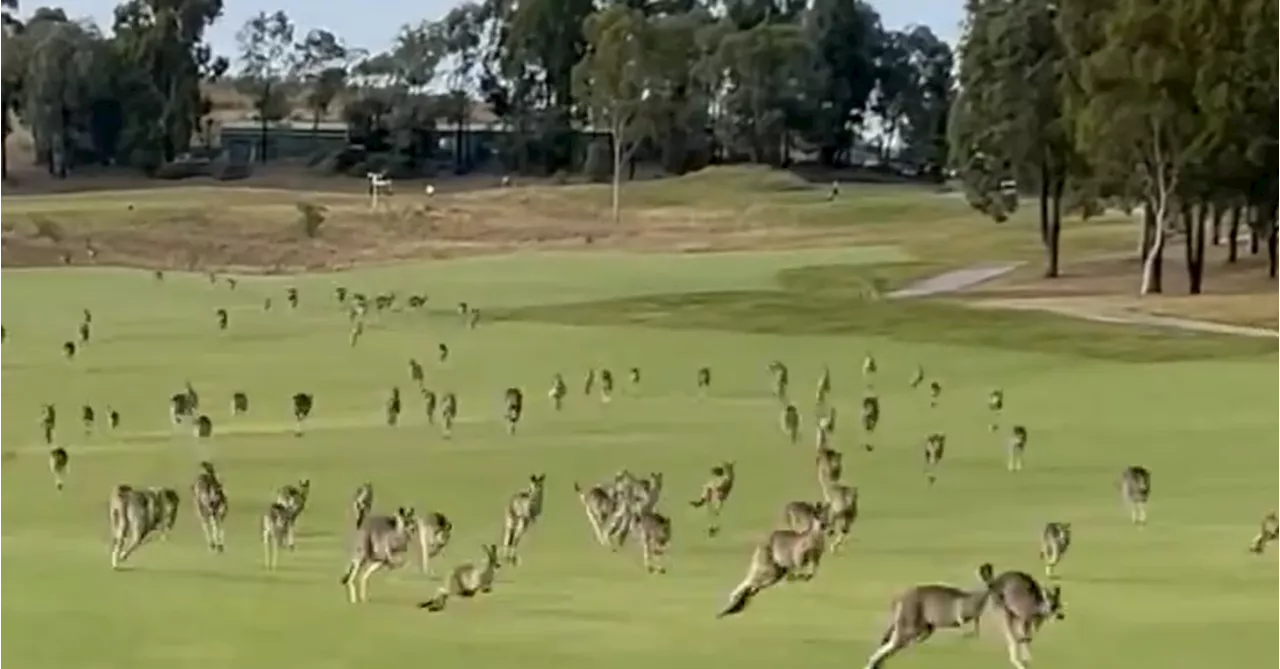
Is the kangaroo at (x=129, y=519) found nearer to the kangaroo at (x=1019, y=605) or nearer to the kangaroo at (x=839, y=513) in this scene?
the kangaroo at (x=839, y=513)

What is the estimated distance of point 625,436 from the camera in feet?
98.5

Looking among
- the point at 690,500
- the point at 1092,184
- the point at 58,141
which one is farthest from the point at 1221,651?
the point at 58,141

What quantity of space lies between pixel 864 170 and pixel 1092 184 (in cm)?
8878

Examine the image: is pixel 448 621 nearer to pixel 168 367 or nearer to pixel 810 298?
pixel 168 367

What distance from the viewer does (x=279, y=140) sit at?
15850 centimetres

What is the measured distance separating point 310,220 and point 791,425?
67.9 meters

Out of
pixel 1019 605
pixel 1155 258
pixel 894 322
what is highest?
pixel 1019 605

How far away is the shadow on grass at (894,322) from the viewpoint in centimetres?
4896

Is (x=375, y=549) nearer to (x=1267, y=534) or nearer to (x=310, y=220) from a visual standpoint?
(x=1267, y=534)

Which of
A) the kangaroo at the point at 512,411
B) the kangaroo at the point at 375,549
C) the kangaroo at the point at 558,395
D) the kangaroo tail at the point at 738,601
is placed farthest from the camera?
the kangaroo at the point at 558,395

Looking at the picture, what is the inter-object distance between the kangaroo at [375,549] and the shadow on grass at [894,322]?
31591 mm

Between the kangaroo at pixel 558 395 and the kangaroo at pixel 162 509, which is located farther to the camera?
the kangaroo at pixel 558 395

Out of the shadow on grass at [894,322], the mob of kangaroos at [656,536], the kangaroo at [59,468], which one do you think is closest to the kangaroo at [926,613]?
the mob of kangaroos at [656,536]

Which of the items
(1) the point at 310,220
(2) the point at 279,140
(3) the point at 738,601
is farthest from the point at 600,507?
(2) the point at 279,140
